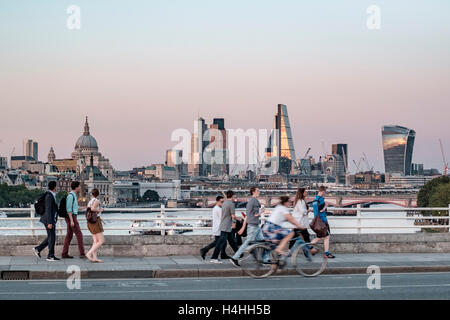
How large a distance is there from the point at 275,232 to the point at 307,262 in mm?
1525

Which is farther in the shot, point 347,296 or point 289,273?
point 289,273

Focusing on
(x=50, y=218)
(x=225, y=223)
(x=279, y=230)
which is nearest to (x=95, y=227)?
(x=50, y=218)

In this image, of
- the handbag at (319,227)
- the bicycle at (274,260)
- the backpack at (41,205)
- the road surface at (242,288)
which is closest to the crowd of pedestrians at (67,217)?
the backpack at (41,205)

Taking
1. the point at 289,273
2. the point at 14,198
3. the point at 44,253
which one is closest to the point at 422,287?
the point at 289,273

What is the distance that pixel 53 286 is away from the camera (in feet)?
52.9

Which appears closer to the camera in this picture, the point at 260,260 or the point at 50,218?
the point at 260,260

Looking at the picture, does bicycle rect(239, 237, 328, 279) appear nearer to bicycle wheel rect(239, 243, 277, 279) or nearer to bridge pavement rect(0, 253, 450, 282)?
bicycle wheel rect(239, 243, 277, 279)

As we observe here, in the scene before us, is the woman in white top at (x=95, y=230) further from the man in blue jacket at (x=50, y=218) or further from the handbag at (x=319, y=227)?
the handbag at (x=319, y=227)

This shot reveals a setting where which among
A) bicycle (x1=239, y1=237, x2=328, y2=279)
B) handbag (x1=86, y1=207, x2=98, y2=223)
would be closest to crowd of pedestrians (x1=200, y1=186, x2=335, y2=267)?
bicycle (x1=239, y1=237, x2=328, y2=279)

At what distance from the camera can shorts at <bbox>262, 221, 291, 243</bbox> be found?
685 inches

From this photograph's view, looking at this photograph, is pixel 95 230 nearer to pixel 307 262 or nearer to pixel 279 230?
pixel 279 230

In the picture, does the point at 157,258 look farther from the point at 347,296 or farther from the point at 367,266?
the point at 347,296

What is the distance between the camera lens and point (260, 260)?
17562 mm

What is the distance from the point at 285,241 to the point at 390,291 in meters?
2.94
